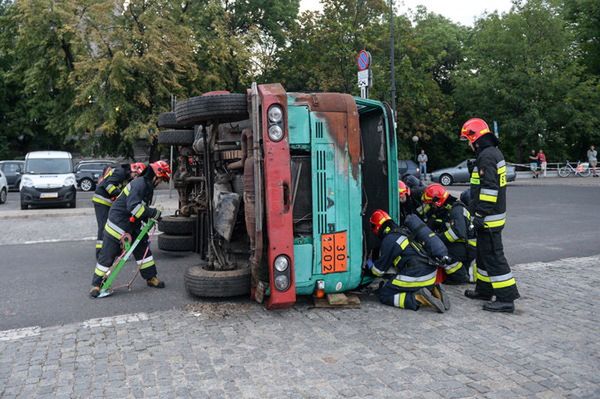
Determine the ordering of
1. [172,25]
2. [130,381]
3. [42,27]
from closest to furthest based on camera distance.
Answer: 1. [130,381]
2. [172,25]
3. [42,27]

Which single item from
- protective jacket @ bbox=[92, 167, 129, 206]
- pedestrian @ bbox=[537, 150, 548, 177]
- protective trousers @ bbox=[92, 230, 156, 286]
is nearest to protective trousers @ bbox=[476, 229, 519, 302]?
protective trousers @ bbox=[92, 230, 156, 286]

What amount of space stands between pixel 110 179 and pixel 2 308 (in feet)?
8.91

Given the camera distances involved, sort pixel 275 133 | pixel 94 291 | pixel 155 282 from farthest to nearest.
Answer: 1. pixel 155 282
2. pixel 94 291
3. pixel 275 133

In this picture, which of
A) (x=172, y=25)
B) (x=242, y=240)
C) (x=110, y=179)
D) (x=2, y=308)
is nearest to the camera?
(x=2, y=308)

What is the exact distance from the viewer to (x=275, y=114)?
4992 millimetres

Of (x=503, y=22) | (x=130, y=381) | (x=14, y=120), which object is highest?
(x=503, y=22)

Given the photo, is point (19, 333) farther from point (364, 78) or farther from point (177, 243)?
point (364, 78)

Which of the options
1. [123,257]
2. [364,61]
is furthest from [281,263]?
[364,61]

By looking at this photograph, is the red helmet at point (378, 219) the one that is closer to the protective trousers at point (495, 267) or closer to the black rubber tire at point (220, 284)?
the protective trousers at point (495, 267)

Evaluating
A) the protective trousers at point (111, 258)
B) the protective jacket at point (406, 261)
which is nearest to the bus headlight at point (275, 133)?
the protective jacket at point (406, 261)

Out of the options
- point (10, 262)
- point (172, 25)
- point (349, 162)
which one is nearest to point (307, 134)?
point (349, 162)

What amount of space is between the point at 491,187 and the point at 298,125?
84.7 inches

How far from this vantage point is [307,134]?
5305 mm

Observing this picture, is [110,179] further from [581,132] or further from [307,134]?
[581,132]
